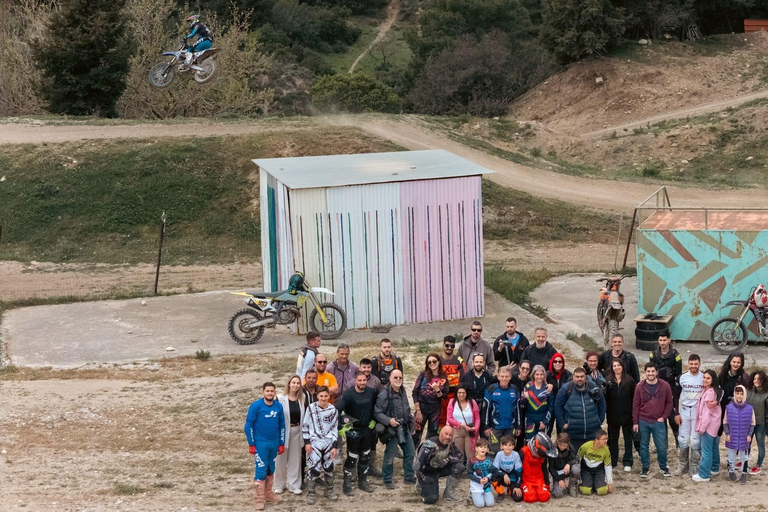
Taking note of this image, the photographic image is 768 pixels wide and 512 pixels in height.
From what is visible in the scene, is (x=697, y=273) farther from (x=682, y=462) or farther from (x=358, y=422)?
(x=358, y=422)

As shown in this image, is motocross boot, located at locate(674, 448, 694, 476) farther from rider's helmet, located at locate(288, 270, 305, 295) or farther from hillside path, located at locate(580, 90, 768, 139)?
hillside path, located at locate(580, 90, 768, 139)

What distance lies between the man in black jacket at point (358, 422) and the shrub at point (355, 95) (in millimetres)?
47424

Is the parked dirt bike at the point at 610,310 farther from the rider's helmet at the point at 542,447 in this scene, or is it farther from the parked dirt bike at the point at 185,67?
the parked dirt bike at the point at 185,67

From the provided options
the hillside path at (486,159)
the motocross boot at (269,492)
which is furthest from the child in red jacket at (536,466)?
the hillside path at (486,159)

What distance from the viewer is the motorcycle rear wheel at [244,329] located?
19078 millimetres

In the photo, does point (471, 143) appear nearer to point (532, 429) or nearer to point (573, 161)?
point (573, 161)

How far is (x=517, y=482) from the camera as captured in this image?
37.9ft

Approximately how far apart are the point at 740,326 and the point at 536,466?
765cm

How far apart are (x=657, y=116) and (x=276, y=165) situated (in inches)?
1306

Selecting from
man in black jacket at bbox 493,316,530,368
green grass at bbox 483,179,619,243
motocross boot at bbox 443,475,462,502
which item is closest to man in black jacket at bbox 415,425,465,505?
motocross boot at bbox 443,475,462,502

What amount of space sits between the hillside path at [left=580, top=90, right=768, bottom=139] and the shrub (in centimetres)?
1418

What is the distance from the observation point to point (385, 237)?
19.8m

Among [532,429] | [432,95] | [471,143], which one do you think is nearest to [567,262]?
[471,143]

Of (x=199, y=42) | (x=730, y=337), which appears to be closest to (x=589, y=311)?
(x=730, y=337)
